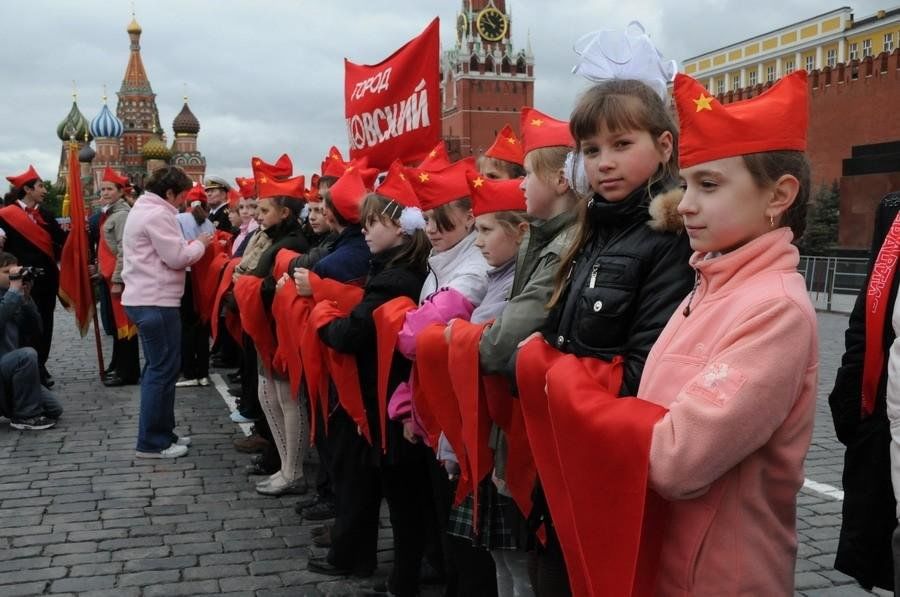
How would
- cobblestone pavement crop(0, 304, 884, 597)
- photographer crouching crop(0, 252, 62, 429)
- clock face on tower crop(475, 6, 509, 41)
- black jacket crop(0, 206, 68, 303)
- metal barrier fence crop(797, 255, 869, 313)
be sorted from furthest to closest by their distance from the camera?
clock face on tower crop(475, 6, 509, 41), metal barrier fence crop(797, 255, 869, 313), black jacket crop(0, 206, 68, 303), photographer crouching crop(0, 252, 62, 429), cobblestone pavement crop(0, 304, 884, 597)

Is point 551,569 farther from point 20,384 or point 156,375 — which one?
point 20,384

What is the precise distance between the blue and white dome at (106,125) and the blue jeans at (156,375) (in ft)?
231

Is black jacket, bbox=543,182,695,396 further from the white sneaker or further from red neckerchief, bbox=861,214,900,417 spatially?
the white sneaker

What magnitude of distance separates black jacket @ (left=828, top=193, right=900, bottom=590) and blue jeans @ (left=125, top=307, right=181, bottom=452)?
514cm

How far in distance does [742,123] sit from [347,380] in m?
2.65

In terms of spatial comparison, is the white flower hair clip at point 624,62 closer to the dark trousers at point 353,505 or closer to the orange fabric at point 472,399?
the orange fabric at point 472,399

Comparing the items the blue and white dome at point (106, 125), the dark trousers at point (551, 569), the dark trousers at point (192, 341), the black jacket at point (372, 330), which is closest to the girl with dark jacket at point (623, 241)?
the dark trousers at point (551, 569)

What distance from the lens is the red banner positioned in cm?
512

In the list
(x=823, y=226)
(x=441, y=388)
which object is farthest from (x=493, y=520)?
(x=823, y=226)

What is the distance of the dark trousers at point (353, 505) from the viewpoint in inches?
169

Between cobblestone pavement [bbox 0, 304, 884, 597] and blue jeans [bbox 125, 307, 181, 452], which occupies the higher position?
blue jeans [bbox 125, 307, 181, 452]

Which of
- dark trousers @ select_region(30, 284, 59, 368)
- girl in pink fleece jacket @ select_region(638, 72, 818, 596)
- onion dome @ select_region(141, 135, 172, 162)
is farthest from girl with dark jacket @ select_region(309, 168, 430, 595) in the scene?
onion dome @ select_region(141, 135, 172, 162)

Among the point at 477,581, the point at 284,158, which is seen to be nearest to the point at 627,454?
the point at 477,581

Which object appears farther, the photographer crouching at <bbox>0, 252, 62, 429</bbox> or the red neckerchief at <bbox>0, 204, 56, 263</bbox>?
the red neckerchief at <bbox>0, 204, 56, 263</bbox>
